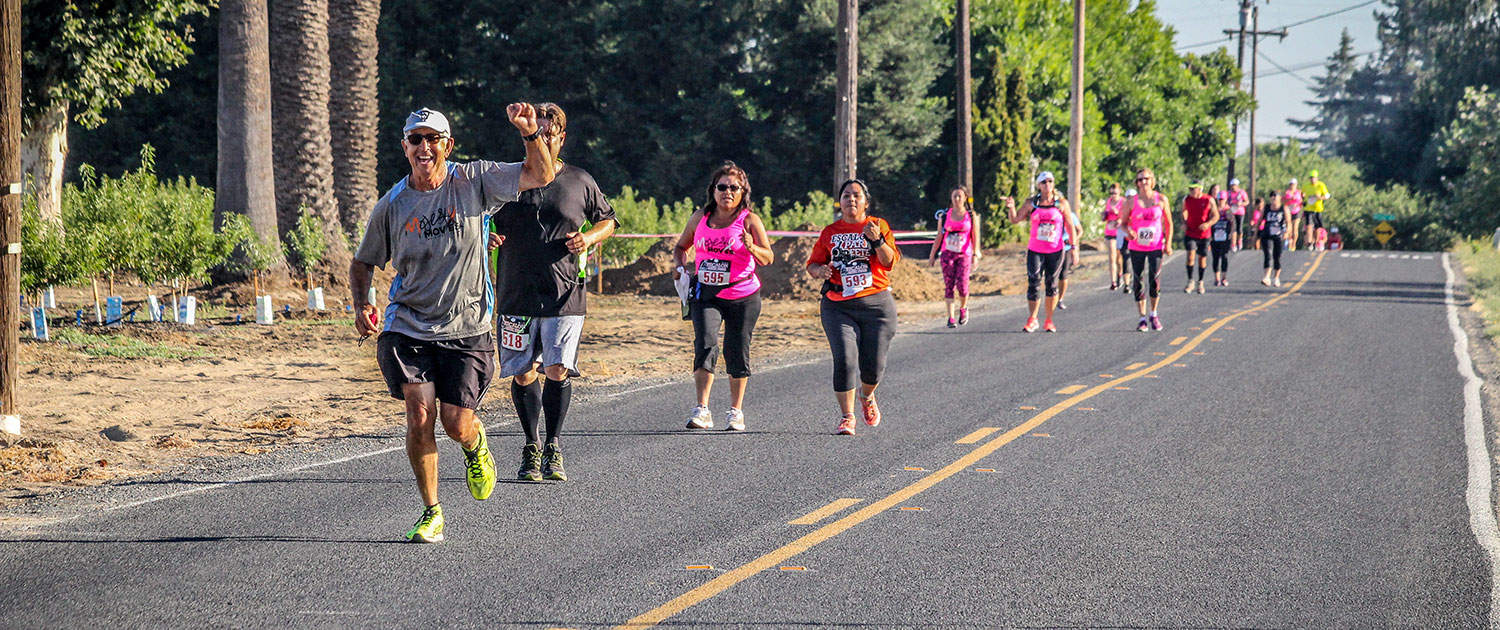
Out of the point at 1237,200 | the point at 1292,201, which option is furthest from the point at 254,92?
the point at 1292,201

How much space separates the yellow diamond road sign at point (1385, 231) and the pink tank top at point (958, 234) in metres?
49.7

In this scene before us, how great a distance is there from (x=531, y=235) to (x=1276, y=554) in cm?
428

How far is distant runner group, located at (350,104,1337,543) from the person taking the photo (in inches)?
255

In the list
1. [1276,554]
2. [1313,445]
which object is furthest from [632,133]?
[1276,554]

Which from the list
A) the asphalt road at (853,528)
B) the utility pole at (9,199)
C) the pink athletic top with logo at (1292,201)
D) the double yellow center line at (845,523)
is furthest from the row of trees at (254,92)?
the pink athletic top with logo at (1292,201)

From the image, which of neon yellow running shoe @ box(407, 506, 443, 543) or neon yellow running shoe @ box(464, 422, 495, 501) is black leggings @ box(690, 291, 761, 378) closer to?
neon yellow running shoe @ box(464, 422, 495, 501)

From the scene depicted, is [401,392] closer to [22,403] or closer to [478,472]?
[478,472]

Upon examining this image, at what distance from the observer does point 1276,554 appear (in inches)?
266

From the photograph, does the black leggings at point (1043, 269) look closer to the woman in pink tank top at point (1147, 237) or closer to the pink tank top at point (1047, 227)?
the pink tank top at point (1047, 227)

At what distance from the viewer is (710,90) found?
43844 mm

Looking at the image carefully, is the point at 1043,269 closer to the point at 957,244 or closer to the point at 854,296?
the point at 957,244

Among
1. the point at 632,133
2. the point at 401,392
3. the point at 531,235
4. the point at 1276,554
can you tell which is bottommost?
the point at 1276,554

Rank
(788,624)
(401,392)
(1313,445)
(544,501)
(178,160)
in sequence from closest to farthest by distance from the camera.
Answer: (788,624) → (401,392) → (544,501) → (1313,445) → (178,160)

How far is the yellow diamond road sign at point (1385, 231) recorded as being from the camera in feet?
199
